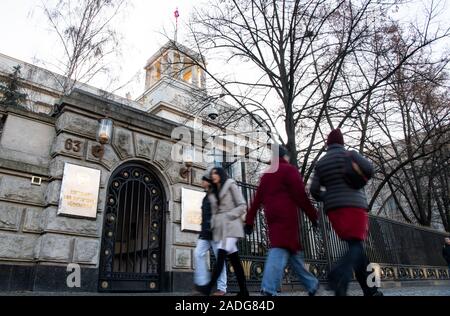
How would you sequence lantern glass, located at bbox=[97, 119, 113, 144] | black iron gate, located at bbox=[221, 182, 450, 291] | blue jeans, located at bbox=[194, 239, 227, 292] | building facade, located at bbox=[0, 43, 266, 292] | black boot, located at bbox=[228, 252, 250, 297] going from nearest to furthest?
black boot, located at bbox=[228, 252, 250, 297] < blue jeans, located at bbox=[194, 239, 227, 292] < building facade, located at bbox=[0, 43, 266, 292] < lantern glass, located at bbox=[97, 119, 113, 144] < black iron gate, located at bbox=[221, 182, 450, 291]

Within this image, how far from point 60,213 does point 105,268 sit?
59.8 inches

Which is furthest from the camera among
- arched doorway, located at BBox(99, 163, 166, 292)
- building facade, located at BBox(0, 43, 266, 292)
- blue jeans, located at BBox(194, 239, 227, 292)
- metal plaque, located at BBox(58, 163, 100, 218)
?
arched doorway, located at BBox(99, 163, 166, 292)

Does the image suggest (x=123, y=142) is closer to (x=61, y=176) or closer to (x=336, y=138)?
(x=61, y=176)

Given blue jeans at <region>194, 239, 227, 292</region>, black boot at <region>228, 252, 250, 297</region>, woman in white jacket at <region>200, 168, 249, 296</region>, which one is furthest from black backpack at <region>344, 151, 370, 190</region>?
blue jeans at <region>194, 239, 227, 292</region>

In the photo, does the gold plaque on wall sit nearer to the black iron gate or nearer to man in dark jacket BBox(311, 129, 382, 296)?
the black iron gate

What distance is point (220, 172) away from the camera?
18.2ft

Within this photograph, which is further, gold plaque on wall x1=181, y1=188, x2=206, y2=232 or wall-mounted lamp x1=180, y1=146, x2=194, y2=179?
wall-mounted lamp x1=180, y1=146, x2=194, y2=179

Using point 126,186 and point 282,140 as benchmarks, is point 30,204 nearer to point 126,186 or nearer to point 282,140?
point 126,186

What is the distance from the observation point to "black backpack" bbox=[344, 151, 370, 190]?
4125mm

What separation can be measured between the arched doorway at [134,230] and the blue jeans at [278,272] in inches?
167

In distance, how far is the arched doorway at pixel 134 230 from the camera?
7.30 meters

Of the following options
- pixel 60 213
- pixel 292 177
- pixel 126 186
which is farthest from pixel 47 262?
pixel 292 177

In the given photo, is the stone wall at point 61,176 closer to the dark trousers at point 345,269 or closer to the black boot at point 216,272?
the black boot at point 216,272

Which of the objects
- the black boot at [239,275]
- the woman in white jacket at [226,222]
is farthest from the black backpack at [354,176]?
the black boot at [239,275]
